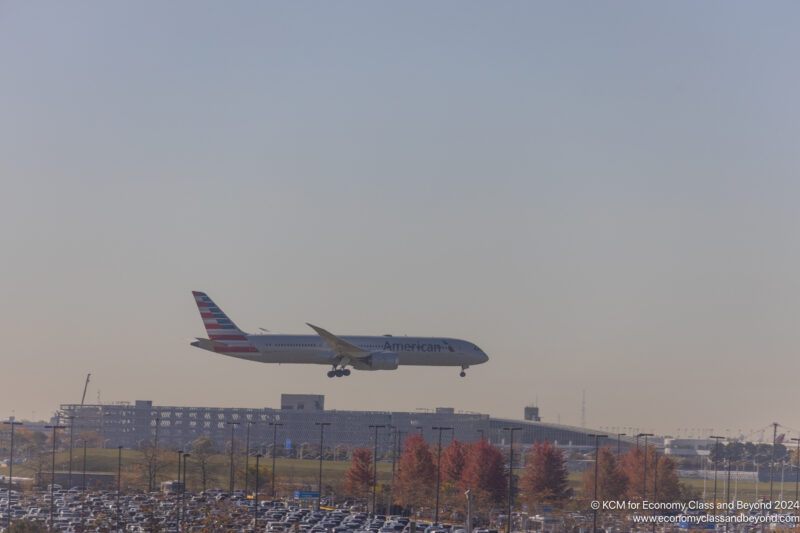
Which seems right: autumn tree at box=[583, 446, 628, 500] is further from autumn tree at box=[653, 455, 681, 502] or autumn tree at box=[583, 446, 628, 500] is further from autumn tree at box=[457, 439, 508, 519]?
autumn tree at box=[457, 439, 508, 519]

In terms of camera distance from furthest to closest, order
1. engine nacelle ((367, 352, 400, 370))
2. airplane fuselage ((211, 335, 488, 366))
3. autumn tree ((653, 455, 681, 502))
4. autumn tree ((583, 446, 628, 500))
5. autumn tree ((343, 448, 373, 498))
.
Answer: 1. airplane fuselage ((211, 335, 488, 366))
2. engine nacelle ((367, 352, 400, 370))
3. autumn tree ((343, 448, 373, 498))
4. autumn tree ((653, 455, 681, 502))
5. autumn tree ((583, 446, 628, 500))

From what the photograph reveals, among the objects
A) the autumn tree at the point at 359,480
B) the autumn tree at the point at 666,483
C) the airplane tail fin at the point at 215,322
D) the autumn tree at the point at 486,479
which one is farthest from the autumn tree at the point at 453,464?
the airplane tail fin at the point at 215,322

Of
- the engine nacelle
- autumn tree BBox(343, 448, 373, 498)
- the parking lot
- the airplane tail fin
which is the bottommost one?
the parking lot

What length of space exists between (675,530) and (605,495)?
26.5 m

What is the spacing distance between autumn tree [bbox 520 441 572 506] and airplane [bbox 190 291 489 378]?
15.3m

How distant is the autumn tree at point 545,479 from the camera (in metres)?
132

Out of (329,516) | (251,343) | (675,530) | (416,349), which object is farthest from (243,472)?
(675,530)

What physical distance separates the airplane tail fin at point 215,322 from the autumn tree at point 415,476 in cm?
2380

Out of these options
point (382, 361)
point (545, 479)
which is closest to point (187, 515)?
point (382, 361)

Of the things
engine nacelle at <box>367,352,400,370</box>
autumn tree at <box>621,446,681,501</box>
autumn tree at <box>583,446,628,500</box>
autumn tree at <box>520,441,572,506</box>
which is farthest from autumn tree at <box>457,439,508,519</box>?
engine nacelle at <box>367,352,400,370</box>

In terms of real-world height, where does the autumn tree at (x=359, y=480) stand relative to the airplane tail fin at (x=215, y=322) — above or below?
below

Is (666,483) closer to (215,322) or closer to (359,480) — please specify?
(359,480)

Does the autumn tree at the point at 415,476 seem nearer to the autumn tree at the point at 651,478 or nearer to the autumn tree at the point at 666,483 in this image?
the autumn tree at the point at 651,478

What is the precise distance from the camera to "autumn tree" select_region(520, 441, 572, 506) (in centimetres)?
13162
